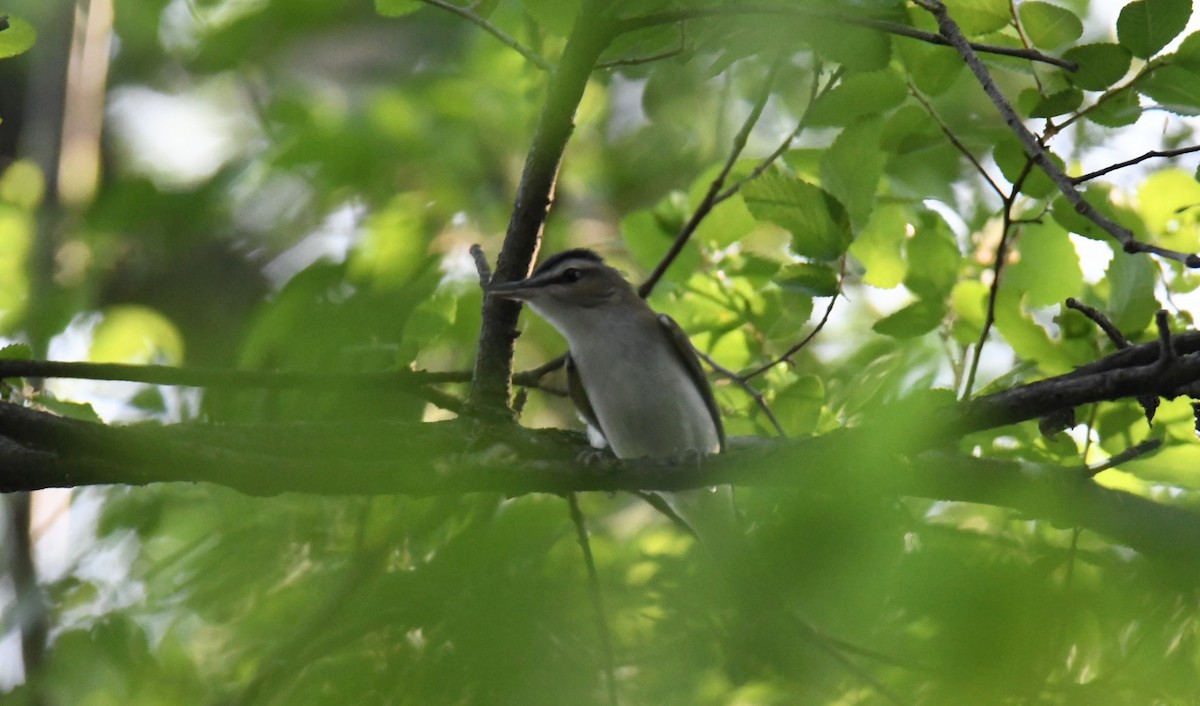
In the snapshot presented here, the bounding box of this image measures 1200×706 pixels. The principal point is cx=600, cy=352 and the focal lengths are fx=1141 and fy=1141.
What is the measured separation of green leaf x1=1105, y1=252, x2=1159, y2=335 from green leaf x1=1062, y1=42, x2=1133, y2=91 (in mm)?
649

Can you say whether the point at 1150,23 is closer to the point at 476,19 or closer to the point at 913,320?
the point at 913,320

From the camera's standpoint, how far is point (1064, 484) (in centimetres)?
287

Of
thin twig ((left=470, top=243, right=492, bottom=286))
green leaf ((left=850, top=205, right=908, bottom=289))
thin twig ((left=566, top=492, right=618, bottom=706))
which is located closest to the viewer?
thin twig ((left=566, top=492, right=618, bottom=706))

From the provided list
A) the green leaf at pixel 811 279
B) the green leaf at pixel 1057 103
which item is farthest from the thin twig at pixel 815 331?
the green leaf at pixel 1057 103

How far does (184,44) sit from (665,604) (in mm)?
6064

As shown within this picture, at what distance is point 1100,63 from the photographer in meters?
3.05

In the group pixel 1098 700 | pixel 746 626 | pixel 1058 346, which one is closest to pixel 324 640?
pixel 746 626

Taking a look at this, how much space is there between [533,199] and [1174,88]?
1969 millimetres

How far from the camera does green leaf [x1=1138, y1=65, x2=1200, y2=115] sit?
9.78 ft

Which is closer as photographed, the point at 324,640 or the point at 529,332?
the point at 324,640

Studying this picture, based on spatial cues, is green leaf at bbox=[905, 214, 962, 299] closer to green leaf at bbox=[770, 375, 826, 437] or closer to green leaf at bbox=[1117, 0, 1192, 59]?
green leaf at bbox=[770, 375, 826, 437]

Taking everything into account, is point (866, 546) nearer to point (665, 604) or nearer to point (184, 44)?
point (665, 604)

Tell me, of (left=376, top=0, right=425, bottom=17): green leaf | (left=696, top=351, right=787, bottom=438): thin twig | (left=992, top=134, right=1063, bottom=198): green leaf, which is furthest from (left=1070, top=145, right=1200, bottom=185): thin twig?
(left=376, top=0, right=425, bottom=17): green leaf

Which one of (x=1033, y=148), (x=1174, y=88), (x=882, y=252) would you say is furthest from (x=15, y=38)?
(x=1174, y=88)
